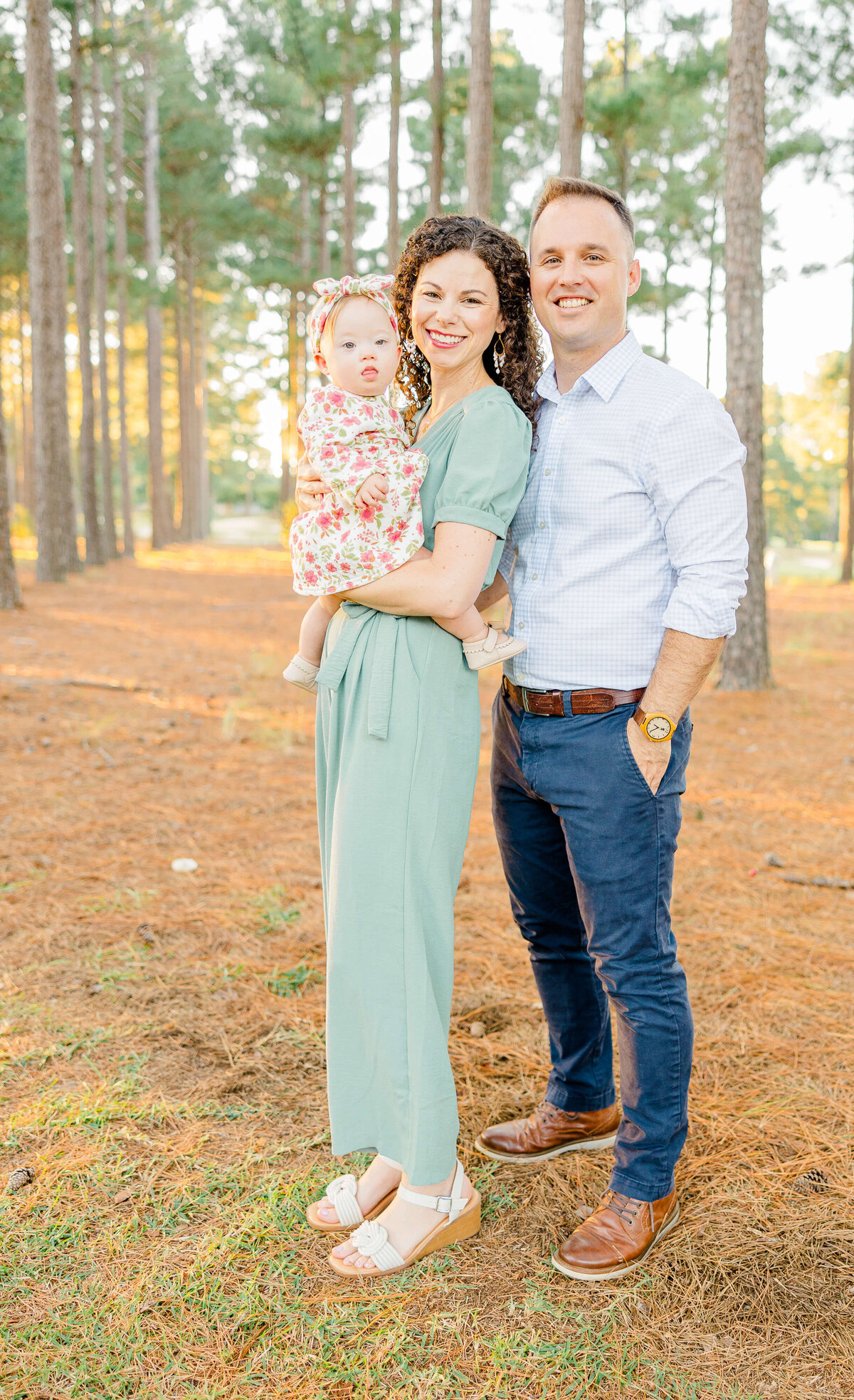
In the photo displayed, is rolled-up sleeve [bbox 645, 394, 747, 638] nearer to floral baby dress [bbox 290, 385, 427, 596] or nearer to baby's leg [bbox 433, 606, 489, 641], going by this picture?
baby's leg [bbox 433, 606, 489, 641]

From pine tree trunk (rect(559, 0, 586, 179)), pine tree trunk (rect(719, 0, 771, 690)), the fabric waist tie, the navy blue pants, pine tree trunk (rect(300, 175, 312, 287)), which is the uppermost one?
pine tree trunk (rect(300, 175, 312, 287))

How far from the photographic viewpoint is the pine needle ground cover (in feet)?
6.19

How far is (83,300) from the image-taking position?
53.4ft

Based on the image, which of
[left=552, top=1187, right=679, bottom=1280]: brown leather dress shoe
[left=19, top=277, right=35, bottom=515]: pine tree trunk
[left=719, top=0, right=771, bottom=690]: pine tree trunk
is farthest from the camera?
[left=19, top=277, right=35, bottom=515]: pine tree trunk

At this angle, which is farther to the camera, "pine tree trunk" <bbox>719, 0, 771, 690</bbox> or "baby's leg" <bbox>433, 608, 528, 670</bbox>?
"pine tree trunk" <bbox>719, 0, 771, 690</bbox>

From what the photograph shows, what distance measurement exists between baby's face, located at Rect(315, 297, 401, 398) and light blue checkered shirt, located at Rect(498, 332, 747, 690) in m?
0.38

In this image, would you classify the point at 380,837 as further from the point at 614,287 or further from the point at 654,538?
the point at 614,287

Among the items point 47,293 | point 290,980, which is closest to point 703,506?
point 290,980

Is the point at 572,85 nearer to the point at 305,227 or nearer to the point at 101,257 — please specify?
the point at 101,257

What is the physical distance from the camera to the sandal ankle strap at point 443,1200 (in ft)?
7.14

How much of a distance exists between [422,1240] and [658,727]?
1.25 metres

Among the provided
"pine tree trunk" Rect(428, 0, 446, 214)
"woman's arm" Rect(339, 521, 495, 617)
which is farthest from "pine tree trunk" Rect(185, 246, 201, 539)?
"woman's arm" Rect(339, 521, 495, 617)

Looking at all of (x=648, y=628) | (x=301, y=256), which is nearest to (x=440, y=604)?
(x=648, y=628)

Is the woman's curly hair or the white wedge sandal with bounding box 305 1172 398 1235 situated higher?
the woman's curly hair
